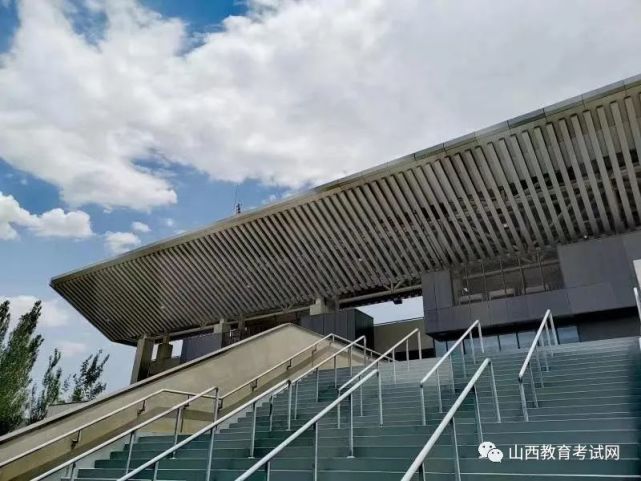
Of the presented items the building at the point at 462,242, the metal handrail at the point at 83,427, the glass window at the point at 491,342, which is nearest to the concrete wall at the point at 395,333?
the building at the point at 462,242

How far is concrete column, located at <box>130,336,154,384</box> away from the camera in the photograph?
26453mm

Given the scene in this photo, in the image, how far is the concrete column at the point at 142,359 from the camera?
26453 mm

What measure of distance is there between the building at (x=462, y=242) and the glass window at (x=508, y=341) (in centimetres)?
4

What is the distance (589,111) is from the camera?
41.2ft

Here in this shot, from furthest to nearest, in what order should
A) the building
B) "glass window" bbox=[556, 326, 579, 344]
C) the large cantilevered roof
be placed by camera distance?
"glass window" bbox=[556, 326, 579, 344] < the building < the large cantilevered roof

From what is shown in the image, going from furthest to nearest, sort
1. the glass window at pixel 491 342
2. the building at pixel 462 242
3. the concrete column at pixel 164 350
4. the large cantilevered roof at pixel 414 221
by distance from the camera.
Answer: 1. the concrete column at pixel 164 350
2. the glass window at pixel 491 342
3. the building at pixel 462 242
4. the large cantilevered roof at pixel 414 221

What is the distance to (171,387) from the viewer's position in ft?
23.7

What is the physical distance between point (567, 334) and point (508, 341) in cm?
188

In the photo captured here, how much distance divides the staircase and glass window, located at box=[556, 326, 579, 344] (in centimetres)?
827

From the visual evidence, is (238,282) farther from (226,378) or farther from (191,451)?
(191,451)

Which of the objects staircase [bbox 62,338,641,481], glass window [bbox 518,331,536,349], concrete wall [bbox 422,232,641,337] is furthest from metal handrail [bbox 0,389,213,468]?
glass window [bbox 518,331,536,349]

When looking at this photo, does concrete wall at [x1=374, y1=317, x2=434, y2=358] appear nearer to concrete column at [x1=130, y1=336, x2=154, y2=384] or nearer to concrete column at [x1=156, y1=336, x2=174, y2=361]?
concrete column at [x1=156, y1=336, x2=174, y2=361]

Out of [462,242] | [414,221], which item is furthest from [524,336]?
[414,221]

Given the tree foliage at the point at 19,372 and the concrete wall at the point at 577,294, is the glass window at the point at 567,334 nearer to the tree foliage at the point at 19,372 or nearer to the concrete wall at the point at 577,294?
the concrete wall at the point at 577,294
